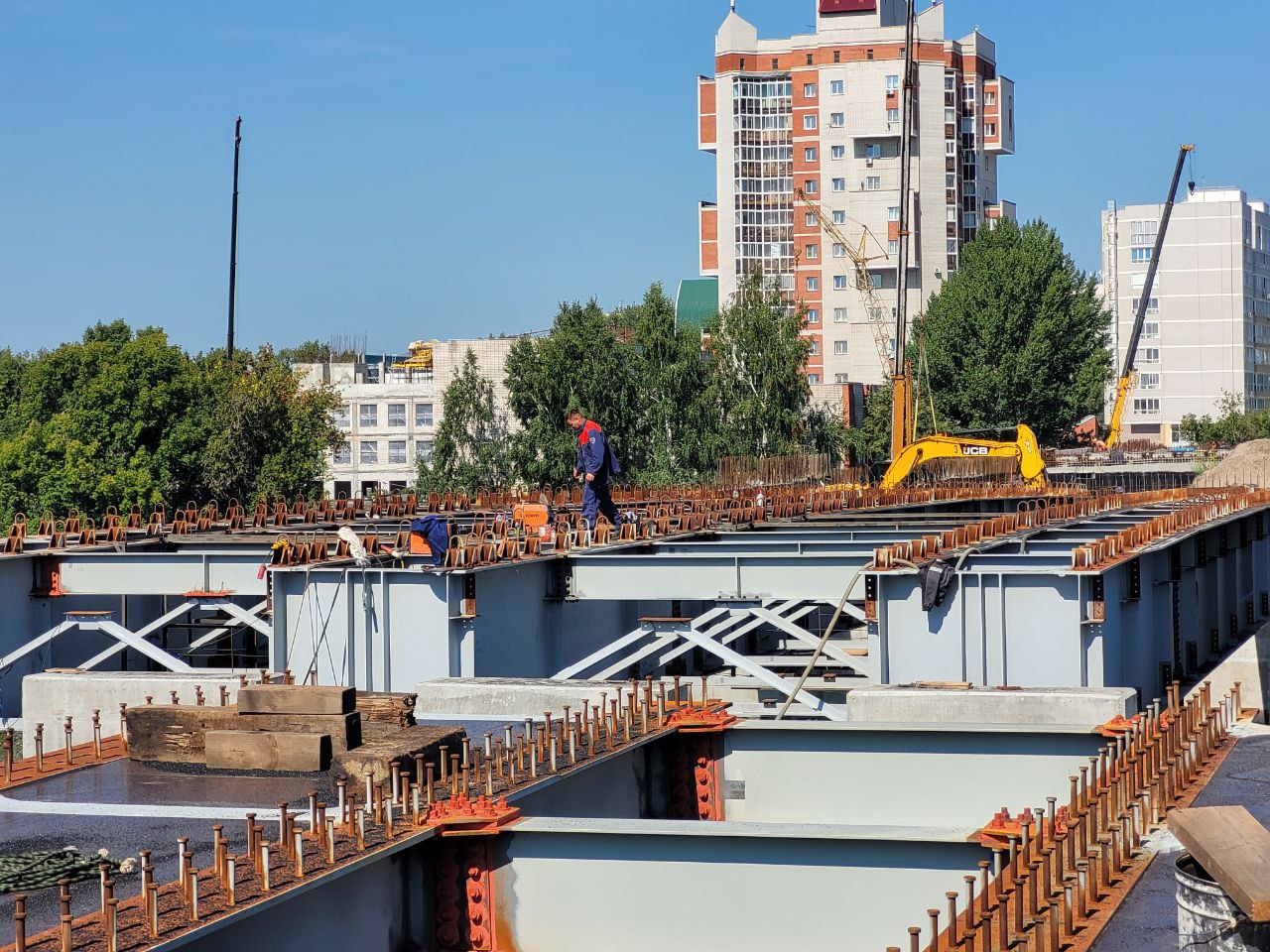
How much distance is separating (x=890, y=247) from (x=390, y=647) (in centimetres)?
10161

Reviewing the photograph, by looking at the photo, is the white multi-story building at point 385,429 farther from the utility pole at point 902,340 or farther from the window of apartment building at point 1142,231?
the window of apartment building at point 1142,231

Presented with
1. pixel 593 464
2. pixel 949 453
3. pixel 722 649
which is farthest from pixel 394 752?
pixel 949 453

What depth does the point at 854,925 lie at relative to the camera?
33.9 feet

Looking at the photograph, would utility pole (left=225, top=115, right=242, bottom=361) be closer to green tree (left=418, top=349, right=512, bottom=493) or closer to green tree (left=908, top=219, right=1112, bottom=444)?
green tree (left=418, top=349, right=512, bottom=493)

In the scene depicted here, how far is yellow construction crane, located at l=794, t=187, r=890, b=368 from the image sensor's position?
114500 mm

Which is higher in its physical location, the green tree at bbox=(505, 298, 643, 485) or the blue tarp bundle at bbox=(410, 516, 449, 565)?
the green tree at bbox=(505, 298, 643, 485)

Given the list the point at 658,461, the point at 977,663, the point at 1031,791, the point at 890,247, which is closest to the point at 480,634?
the point at 977,663

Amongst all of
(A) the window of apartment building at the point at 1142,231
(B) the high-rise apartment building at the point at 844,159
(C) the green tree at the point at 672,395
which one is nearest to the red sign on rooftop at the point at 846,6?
(B) the high-rise apartment building at the point at 844,159

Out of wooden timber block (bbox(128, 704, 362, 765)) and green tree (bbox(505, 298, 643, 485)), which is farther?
green tree (bbox(505, 298, 643, 485))

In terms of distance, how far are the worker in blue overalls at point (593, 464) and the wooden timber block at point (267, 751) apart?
→ 10.4 m

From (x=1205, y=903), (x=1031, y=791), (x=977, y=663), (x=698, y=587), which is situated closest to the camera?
(x=1205, y=903)

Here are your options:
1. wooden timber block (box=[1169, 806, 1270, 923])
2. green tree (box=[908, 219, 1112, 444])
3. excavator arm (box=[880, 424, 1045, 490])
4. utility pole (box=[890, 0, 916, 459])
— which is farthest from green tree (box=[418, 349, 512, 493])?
wooden timber block (box=[1169, 806, 1270, 923])

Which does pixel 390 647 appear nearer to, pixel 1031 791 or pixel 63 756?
pixel 63 756

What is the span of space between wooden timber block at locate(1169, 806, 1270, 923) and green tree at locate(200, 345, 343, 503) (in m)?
60.0
